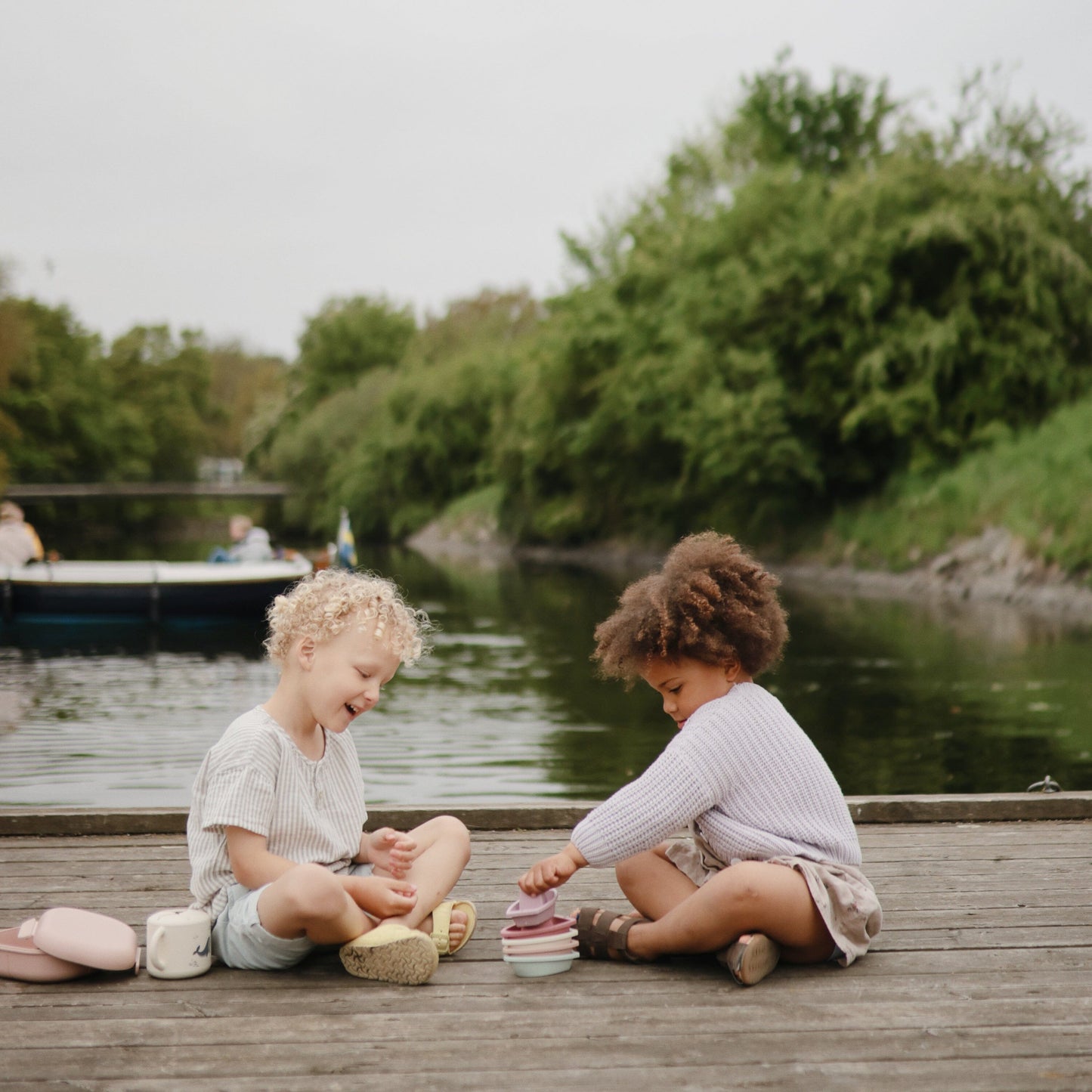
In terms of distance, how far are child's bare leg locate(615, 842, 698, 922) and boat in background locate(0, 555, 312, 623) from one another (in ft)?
58.7

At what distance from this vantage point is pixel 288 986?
2.97 metres

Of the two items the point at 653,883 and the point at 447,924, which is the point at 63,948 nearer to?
the point at 447,924

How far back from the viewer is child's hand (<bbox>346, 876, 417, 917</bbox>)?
310 cm

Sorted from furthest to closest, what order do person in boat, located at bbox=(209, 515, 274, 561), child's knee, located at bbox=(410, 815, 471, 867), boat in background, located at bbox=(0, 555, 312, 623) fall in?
person in boat, located at bbox=(209, 515, 274, 561), boat in background, located at bbox=(0, 555, 312, 623), child's knee, located at bbox=(410, 815, 471, 867)

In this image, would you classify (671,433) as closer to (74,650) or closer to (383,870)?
(74,650)

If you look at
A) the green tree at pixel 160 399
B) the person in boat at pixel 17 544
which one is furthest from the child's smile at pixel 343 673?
the green tree at pixel 160 399

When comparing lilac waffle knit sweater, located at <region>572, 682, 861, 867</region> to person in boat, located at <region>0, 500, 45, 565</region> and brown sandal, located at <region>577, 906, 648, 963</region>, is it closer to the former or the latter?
brown sandal, located at <region>577, 906, 648, 963</region>

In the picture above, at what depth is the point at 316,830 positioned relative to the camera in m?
3.18

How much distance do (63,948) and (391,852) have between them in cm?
74

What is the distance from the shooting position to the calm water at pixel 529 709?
9.28m

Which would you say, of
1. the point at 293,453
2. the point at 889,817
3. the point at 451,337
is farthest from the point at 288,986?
the point at 451,337

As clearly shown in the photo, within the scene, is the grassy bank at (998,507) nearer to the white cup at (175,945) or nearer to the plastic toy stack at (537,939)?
the plastic toy stack at (537,939)

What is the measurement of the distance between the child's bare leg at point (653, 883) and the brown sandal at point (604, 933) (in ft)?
0.14

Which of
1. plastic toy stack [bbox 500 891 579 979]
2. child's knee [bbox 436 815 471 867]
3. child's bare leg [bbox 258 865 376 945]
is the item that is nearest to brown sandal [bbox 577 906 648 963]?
plastic toy stack [bbox 500 891 579 979]
